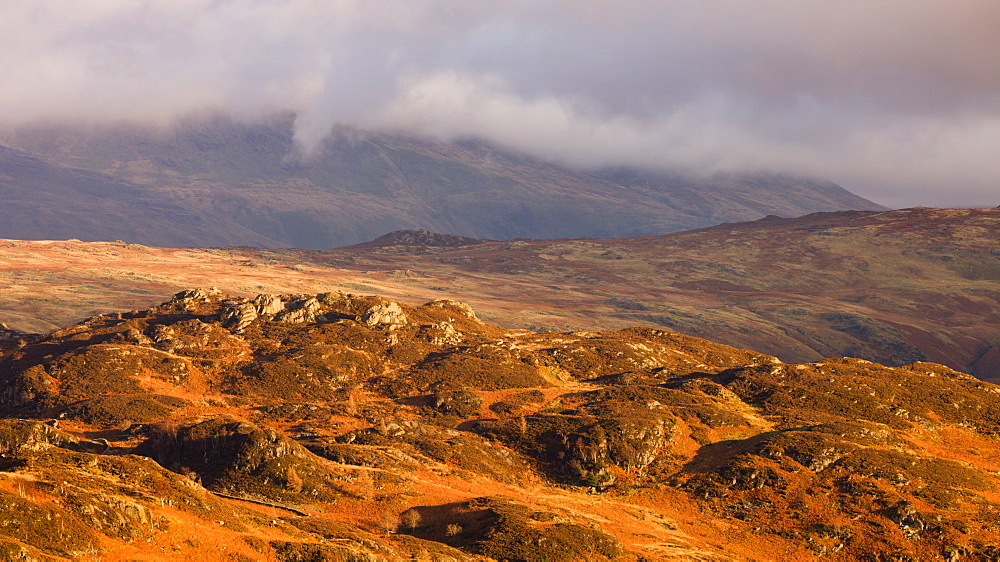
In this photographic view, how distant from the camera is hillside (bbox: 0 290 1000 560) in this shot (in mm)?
49750

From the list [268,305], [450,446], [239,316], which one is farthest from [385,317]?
[450,446]

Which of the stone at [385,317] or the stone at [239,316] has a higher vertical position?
the stone at [385,317]

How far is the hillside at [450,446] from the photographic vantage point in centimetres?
4975

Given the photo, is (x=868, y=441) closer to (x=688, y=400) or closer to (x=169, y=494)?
(x=688, y=400)

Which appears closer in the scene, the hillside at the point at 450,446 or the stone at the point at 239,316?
the hillside at the point at 450,446

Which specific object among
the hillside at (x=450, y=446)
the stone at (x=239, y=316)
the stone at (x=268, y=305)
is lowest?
the hillside at (x=450, y=446)

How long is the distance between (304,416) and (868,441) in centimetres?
6599

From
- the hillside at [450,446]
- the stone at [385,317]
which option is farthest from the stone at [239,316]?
the stone at [385,317]

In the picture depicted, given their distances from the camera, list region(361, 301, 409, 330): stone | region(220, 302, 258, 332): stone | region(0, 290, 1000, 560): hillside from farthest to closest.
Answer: region(361, 301, 409, 330): stone, region(220, 302, 258, 332): stone, region(0, 290, 1000, 560): hillside

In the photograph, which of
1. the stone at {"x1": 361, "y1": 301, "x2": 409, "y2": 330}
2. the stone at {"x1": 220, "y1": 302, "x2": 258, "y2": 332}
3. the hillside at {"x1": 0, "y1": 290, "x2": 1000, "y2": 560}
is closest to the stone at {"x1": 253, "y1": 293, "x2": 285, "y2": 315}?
the hillside at {"x1": 0, "y1": 290, "x2": 1000, "y2": 560}

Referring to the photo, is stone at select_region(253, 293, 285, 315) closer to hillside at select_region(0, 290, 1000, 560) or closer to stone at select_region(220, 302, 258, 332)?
hillside at select_region(0, 290, 1000, 560)

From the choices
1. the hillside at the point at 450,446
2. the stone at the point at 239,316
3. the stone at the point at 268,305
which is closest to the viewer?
the hillside at the point at 450,446

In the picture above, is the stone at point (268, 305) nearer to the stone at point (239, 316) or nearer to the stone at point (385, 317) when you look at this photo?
the stone at point (239, 316)

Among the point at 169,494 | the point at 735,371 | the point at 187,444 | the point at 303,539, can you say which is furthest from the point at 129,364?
the point at 735,371
